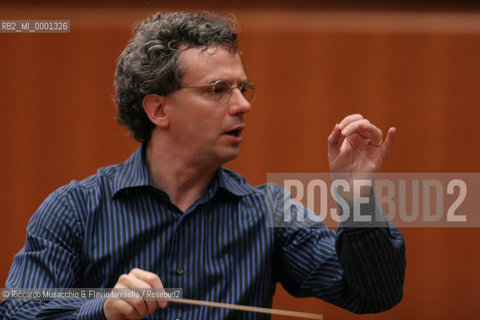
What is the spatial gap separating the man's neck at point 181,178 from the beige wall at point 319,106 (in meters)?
0.79

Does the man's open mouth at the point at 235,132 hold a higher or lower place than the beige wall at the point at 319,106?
lower

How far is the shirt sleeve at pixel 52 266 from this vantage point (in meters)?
1.14

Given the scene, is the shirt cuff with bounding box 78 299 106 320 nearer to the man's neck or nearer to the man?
the man

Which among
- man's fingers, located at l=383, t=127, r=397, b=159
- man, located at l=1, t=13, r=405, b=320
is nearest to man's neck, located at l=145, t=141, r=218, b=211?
man, located at l=1, t=13, r=405, b=320

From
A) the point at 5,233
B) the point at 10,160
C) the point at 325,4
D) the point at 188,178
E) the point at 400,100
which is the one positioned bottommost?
the point at 5,233

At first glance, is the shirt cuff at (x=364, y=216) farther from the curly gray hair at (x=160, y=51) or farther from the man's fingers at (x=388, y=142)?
the curly gray hair at (x=160, y=51)

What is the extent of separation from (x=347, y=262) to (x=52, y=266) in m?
0.63

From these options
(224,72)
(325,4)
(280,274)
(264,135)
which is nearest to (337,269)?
(280,274)

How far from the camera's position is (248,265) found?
1267mm

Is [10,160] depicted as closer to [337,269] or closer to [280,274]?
[280,274]

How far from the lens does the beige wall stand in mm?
2104

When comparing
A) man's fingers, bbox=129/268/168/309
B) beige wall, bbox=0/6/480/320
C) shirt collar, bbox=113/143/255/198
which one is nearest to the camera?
man's fingers, bbox=129/268/168/309

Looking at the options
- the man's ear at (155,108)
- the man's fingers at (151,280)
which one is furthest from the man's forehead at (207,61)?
the man's fingers at (151,280)

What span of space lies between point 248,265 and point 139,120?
48 centimetres
